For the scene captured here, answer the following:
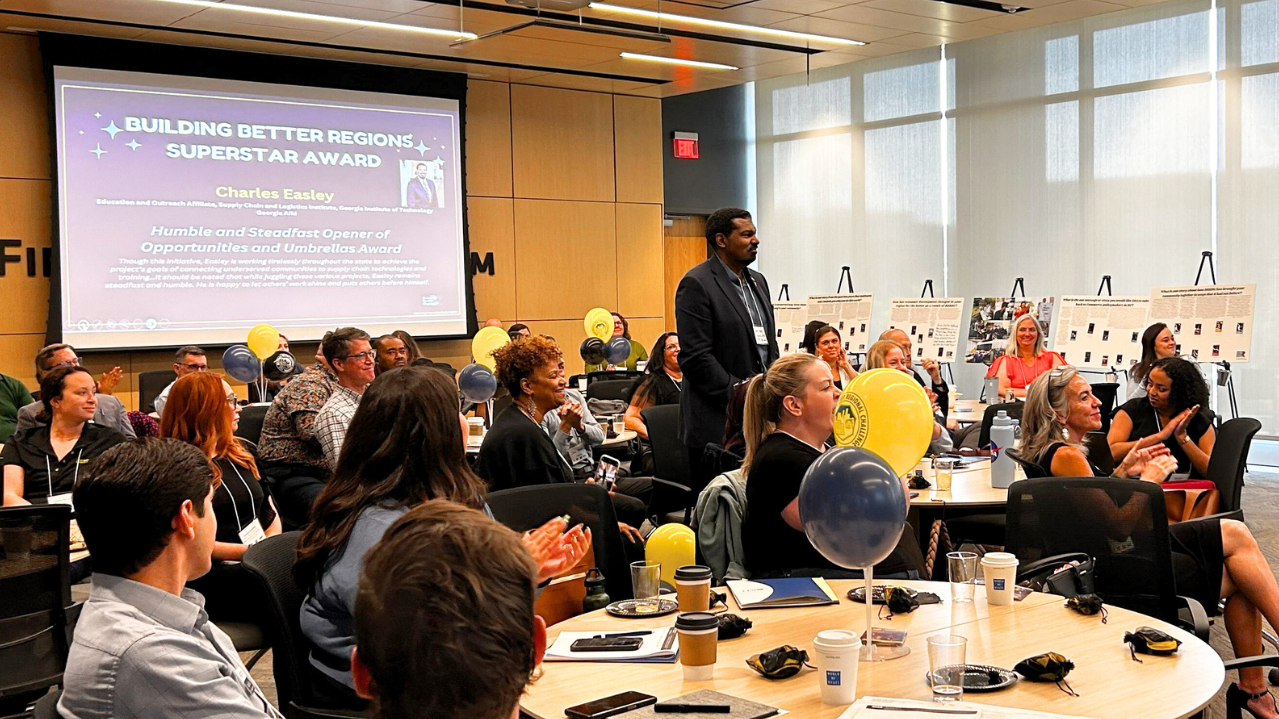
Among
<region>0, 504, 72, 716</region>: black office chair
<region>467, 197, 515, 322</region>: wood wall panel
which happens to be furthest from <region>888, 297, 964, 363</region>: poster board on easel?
<region>0, 504, 72, 716</region>: black office chair

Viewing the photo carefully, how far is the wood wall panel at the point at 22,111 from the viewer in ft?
29.2

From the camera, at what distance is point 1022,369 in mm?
9398

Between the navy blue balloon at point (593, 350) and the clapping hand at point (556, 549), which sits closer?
the clapping hand at point (556, 549)

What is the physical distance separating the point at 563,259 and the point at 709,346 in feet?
22.8

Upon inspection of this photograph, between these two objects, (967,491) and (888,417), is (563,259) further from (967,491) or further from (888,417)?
(888,417)

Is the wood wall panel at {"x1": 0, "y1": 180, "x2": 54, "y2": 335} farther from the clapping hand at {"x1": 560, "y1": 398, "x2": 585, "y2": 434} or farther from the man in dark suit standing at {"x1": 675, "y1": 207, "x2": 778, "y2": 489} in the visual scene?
the man in dark suit standing at {"x1": 675, "y1": 207, "x2": 778, "y2": 489}

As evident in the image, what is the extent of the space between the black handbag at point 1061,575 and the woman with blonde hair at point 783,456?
1.30 feet

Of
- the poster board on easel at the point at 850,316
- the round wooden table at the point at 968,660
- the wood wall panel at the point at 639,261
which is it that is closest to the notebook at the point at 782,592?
the round wooden table at the point at 968,660

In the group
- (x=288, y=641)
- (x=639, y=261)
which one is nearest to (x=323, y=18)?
(x=639, y=261)

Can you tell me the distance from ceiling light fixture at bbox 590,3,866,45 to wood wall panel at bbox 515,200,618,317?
318 cm

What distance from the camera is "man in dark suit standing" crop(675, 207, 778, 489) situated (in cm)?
520

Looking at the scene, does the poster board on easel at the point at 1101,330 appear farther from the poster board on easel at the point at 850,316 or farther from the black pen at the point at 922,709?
the black pen at the point at 922,709

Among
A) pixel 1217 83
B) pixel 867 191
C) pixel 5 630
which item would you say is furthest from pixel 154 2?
pixel 1217 83

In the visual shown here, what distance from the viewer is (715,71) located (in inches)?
439
